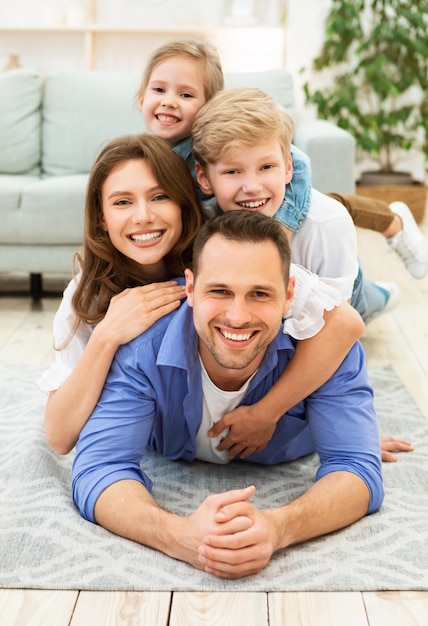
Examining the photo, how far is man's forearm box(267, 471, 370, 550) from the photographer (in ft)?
5.86

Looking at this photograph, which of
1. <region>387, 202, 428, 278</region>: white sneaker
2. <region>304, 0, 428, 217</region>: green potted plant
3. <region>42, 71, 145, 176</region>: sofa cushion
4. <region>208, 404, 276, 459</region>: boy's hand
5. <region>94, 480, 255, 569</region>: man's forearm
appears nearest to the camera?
<region>94, 480, 255, 569</region>: man's forearm

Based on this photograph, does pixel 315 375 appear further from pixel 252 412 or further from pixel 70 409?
pixel 70 409

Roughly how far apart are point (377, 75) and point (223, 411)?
153 inches

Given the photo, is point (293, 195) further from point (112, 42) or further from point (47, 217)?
point (112, 42)

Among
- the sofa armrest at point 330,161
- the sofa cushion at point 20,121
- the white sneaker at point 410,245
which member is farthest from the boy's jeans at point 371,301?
the sofa cushion at point 20,121

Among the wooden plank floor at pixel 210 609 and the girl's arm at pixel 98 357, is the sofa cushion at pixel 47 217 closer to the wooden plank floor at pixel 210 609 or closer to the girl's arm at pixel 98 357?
the girl's arm at pixel 98 357

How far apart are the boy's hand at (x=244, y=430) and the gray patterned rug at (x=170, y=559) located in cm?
11

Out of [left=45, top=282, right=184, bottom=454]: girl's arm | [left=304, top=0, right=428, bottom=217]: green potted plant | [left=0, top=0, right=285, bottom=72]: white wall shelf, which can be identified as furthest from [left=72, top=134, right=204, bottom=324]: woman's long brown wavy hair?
[left=0, top=0, right=285, bottom=72]: white wall shelf

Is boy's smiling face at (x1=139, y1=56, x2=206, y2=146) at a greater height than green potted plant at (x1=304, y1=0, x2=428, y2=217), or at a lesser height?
greater

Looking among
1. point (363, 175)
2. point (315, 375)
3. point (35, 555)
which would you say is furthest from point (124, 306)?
point (363, 175)

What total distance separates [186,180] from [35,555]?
93 cm

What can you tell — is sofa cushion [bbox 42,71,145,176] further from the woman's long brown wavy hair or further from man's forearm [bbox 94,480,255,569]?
man's forearm [bbox 94,480,255,569]

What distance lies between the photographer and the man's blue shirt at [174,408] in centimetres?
194

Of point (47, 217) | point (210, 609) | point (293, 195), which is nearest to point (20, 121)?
point (47, 217)
